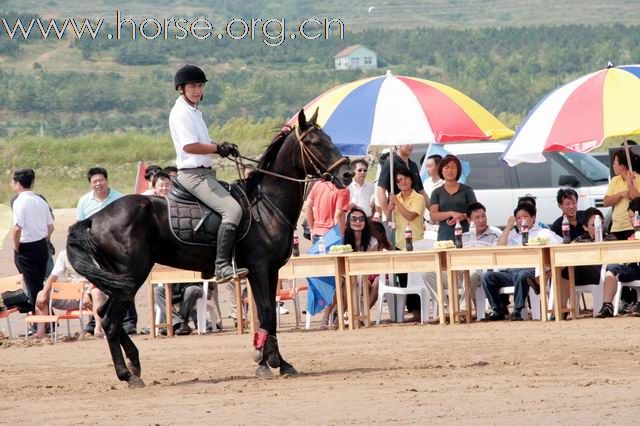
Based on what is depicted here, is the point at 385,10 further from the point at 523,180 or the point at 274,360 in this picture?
the point at 274,360

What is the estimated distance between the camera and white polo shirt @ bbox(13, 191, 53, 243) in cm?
1769

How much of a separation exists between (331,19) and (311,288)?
100m

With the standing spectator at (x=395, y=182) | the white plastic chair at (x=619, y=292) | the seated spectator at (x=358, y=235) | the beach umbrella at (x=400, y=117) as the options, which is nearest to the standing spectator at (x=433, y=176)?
the standing spectator at (x=395, y=182)

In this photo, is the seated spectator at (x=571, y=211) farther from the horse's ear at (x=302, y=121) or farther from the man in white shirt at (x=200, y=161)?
the man in white shirt at (x=200, y=161)

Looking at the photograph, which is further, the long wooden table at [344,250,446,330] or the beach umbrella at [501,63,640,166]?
the long wooden table at [344,250,446,330]

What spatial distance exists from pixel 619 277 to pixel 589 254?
1.94ft

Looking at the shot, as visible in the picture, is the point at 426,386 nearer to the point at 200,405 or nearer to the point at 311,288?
the point at 200,405

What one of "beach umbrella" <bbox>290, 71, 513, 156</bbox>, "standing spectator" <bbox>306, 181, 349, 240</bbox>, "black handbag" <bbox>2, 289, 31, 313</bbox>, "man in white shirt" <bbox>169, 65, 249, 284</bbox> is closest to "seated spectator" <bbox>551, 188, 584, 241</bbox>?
"beach umbrella" <bbox>290, 71, 513, 156</bbox>

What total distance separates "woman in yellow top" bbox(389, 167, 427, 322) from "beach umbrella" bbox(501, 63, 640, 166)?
5.38ft

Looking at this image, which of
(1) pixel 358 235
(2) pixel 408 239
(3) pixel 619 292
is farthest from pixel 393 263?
(3) pixel 619 292

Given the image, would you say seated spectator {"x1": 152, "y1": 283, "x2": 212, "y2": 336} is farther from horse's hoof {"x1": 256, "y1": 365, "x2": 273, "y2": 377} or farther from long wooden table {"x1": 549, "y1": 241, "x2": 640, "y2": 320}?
horse's hoof {"x1": 256, "y1": 365, "x2": 273, "y2": 377}

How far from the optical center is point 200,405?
1122 cm

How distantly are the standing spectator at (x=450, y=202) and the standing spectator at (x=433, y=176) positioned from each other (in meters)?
0.88

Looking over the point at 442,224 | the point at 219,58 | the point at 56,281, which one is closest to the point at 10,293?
the point at 56,281
